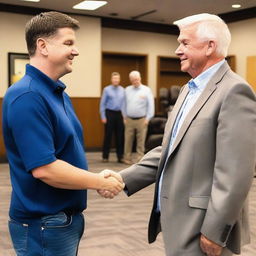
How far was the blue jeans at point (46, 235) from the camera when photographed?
65.2 inches

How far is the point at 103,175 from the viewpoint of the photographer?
71.5 inches

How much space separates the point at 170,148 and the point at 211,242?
0.42 m

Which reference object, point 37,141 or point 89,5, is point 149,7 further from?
point 37,141

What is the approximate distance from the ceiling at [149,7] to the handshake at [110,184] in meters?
6.96

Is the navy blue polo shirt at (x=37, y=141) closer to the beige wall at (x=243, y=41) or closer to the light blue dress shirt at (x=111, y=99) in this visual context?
the light blue dress shirt at (x=111, y=99)

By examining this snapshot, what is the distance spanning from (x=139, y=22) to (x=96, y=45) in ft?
4.72

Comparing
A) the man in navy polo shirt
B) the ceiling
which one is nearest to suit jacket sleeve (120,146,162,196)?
the man in navy polo shirt

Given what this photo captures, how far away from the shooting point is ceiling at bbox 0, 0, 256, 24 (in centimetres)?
858

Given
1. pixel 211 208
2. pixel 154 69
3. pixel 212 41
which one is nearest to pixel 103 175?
pixel 211 208

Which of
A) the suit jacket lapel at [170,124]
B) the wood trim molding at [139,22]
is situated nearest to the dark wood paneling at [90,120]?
the wood trim molding at [139,22]

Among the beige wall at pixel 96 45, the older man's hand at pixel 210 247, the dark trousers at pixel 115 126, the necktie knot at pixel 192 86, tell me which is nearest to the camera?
the older man's hand at pixel 210 247

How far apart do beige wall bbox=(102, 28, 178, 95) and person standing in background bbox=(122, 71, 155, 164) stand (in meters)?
2.79

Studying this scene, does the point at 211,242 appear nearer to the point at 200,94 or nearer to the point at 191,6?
the point at 200,94

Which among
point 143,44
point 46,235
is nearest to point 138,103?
point 143,44
